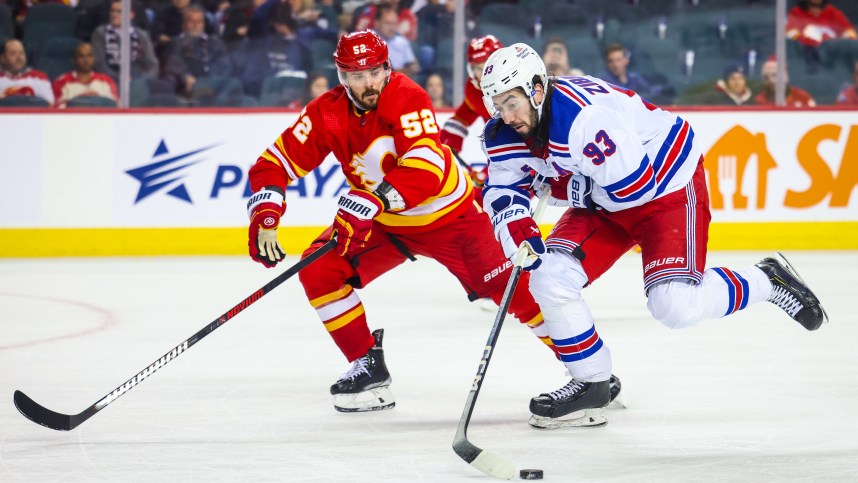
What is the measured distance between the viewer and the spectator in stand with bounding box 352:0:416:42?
25.6 feet

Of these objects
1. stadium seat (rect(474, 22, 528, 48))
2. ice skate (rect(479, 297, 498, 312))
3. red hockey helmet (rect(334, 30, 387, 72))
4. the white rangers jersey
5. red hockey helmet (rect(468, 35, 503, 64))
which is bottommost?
ice skate (rect(479, 297, 498, 312))

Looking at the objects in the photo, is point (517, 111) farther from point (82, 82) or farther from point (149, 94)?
point (82, 82)

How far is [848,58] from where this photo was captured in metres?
8.13

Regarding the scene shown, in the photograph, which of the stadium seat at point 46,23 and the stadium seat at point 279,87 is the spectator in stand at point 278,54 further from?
the stadium seat at point 46,23

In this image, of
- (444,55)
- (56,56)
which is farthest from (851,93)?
(56,56)

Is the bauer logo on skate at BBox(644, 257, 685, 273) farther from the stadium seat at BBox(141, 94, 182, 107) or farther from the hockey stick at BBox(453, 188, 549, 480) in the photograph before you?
the stadium seat at BBox(141, 94, 182, 107)

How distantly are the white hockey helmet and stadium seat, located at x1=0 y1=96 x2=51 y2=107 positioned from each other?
494cm

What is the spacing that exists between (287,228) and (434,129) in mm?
4072

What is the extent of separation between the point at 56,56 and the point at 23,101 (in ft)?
1.16

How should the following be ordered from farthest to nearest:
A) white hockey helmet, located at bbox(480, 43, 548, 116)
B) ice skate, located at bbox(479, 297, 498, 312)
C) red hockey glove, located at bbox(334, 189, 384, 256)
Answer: ice skate, located at bbox(479, 297, 498, 312)
red hockey glove, located at bbox(334, 189, 384, 256)
white hockey helmet, located at bbox(480, 43, 548, 116)

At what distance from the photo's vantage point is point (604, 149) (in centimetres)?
325

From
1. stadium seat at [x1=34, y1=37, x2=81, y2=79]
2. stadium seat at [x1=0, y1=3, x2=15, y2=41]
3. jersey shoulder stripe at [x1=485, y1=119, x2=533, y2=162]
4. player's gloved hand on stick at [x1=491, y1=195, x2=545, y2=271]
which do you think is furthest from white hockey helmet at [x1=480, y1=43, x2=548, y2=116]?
stadium seat at [x1=0, y1=3, x2=15, y2=41]

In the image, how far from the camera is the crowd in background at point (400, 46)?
7.57 metres

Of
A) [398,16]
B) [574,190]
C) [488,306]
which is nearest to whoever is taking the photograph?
[574,190]
